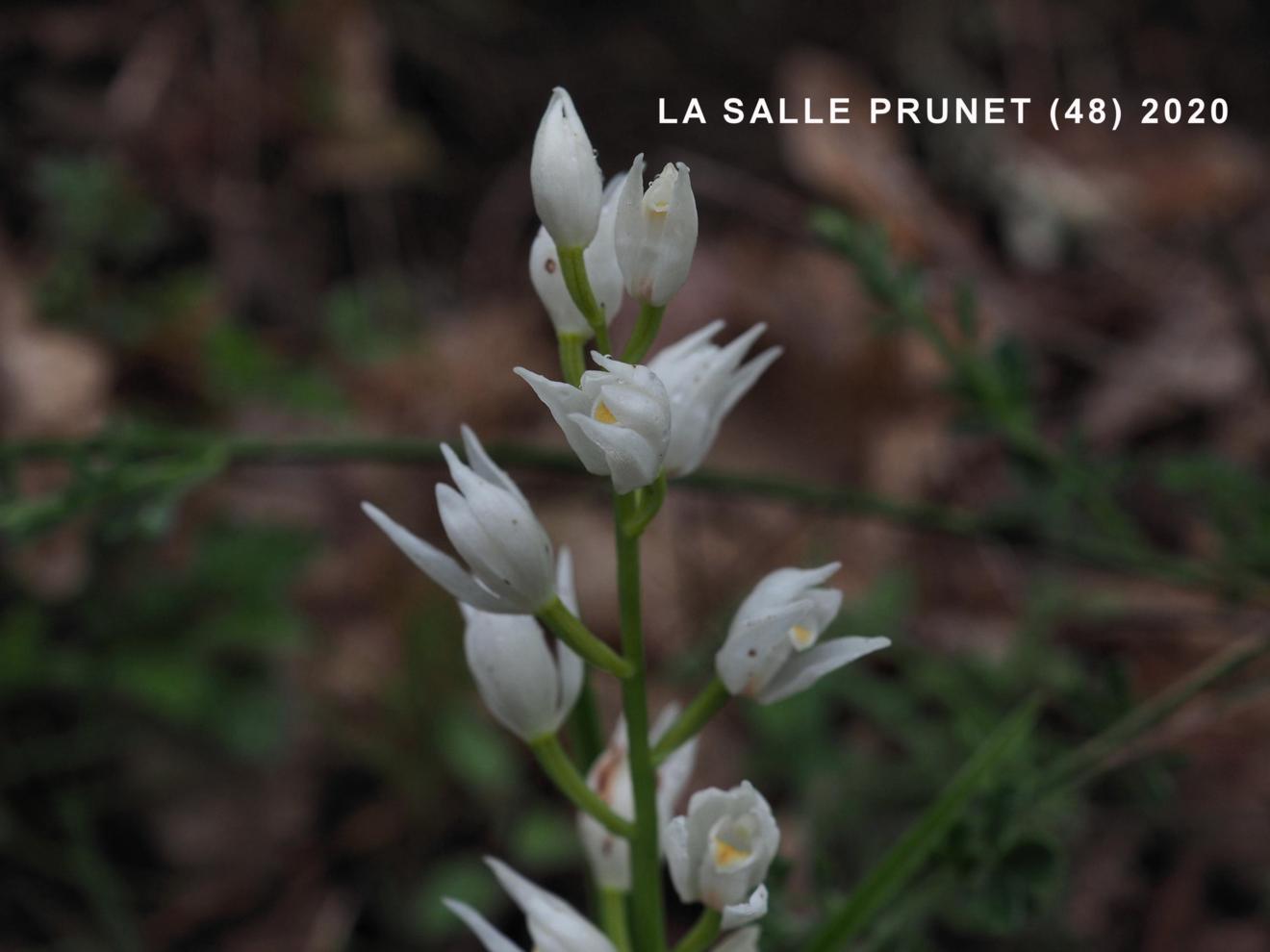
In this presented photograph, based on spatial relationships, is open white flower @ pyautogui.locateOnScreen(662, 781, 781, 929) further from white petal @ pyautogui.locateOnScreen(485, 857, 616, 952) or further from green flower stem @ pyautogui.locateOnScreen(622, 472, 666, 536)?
green flower stem @ pyautogui.locateOnScreen(622, 472, 666, 536)

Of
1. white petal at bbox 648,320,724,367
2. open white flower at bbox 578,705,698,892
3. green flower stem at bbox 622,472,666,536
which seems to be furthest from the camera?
open white flower at bbox 578,705,698,892

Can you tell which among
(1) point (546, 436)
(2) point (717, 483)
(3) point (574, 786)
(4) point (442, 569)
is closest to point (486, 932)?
(3) point (574, 786)

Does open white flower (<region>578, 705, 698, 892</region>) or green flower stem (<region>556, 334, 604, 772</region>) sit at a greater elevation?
green flower stem (<region>556, 334, 604, 772</region>)

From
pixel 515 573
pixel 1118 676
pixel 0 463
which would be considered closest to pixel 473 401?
pixel 0 463

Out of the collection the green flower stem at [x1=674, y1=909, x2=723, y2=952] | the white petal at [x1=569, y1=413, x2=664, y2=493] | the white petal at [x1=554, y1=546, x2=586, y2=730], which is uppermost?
the white petal at [x1=569, y1=413, x2=664, y2=493]

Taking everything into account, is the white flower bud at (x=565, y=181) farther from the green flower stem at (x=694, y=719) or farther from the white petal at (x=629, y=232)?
the green flower stem at (x=694, y=719)

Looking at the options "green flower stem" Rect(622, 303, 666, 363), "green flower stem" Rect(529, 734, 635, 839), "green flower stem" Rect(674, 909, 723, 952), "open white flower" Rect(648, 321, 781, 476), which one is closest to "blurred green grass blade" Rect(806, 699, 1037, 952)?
"green flower stem" Rect(674, 909, 723, 952)

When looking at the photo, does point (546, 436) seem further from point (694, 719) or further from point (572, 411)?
point (572, 411)
